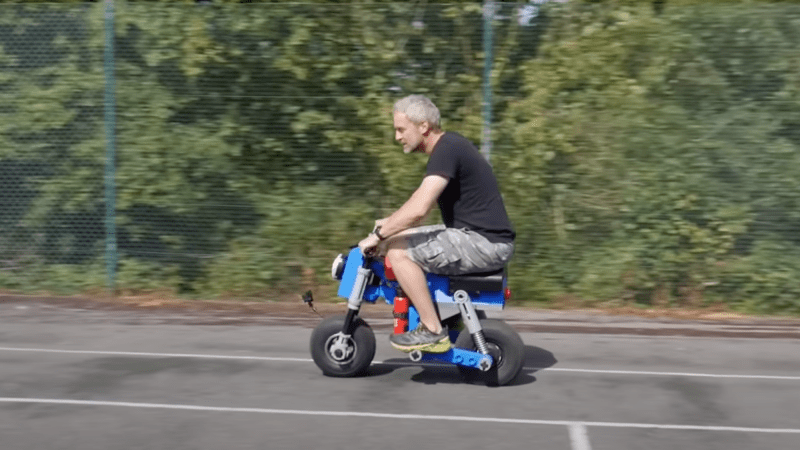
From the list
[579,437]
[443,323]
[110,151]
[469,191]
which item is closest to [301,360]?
[443,323]

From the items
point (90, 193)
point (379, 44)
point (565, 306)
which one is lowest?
point (565, 306)

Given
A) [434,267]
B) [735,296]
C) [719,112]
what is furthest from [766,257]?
[434,267]

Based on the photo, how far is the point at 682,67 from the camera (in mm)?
9984

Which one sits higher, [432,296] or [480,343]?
[432,296]

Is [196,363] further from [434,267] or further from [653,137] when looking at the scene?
[653,137]

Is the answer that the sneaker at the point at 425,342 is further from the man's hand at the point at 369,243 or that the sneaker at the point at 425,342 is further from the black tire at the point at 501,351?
the man's hand at the point at 369,243

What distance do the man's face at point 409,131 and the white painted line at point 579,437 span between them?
6.72 feet

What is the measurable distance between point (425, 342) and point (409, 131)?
1.33 meters

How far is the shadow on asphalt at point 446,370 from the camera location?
755 cm

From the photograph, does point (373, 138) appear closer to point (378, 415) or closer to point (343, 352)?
point (343, 352)

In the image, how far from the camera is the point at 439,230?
7309 mm

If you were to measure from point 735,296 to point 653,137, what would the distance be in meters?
1.55

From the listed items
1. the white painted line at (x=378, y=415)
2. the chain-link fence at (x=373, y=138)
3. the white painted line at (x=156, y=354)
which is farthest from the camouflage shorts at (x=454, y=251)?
the chain-link fence at (x=373, y=138)

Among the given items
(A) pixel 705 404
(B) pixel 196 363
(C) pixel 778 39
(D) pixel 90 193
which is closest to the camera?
(A) pixel 705 404
